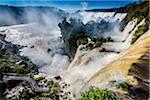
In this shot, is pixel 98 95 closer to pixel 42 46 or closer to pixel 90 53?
pixel 90 53

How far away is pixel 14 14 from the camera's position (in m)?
70.2

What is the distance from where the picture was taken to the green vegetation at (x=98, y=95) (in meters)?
16.1

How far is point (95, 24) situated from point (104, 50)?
38.4ft

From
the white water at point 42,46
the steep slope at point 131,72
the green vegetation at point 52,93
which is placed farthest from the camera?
the white water at point 42,46

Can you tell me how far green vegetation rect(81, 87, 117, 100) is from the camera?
52.8 ft

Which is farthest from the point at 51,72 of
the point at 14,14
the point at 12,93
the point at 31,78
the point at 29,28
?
the point at 14,14

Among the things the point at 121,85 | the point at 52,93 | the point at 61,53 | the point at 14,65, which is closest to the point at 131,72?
the point at 121,85

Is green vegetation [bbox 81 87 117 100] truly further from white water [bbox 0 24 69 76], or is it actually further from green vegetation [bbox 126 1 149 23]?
green vegetation [bbox 126 1 149 23]

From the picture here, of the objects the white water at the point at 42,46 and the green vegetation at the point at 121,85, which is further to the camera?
the white water at the point at 42,46

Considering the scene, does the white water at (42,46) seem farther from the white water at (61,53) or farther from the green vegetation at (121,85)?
the green vegetation at (121,85)

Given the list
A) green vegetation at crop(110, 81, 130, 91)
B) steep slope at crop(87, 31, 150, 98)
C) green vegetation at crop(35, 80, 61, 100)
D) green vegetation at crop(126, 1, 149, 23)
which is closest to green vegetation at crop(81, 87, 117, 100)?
green vegetation at crop(110, 81, 130, 91)

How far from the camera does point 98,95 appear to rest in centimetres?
1630

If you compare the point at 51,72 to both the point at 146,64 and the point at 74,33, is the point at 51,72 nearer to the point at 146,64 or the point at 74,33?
the point at 74,33

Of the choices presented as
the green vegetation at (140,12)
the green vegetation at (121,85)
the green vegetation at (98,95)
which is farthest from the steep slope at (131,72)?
the green vegetation at (140,12)
